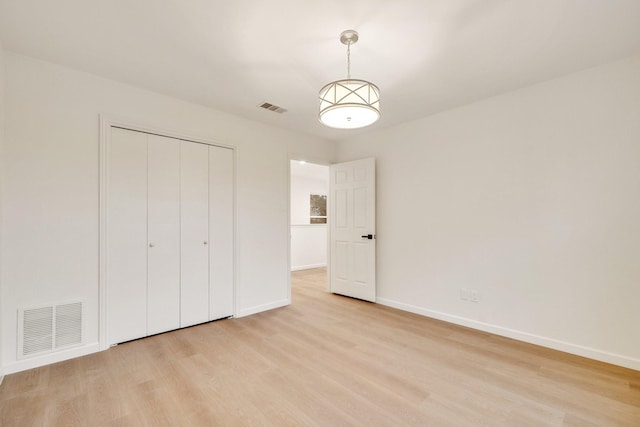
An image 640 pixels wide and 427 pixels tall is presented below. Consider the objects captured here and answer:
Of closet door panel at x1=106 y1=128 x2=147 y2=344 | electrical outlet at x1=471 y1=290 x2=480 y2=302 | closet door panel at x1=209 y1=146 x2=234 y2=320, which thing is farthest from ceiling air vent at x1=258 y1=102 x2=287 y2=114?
electrical outlet at x1=471 y1=290 x2=480 y2=302

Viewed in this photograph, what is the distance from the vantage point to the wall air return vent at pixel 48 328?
2.33 meters

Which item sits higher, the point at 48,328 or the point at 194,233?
the point at 194,233

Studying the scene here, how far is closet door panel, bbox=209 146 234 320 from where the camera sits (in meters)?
3.47

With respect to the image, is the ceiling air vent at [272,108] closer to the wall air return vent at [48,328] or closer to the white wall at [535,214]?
the white wall at [535,214]

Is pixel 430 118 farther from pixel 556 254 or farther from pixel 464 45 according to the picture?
pixel 556 254

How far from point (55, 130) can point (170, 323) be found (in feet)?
7.08

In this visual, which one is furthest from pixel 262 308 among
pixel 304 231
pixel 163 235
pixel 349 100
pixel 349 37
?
pixel 304 231

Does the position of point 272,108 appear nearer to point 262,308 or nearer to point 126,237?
point 126,237

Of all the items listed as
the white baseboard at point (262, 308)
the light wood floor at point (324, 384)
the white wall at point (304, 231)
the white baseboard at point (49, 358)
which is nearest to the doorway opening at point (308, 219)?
the white wall at point (304, 231)

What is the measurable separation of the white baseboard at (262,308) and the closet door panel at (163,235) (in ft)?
2.58

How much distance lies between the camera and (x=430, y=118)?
12.2 ft

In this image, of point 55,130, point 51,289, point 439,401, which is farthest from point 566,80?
point 51,289

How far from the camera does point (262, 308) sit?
3873 mm

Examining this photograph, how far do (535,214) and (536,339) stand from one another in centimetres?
125
